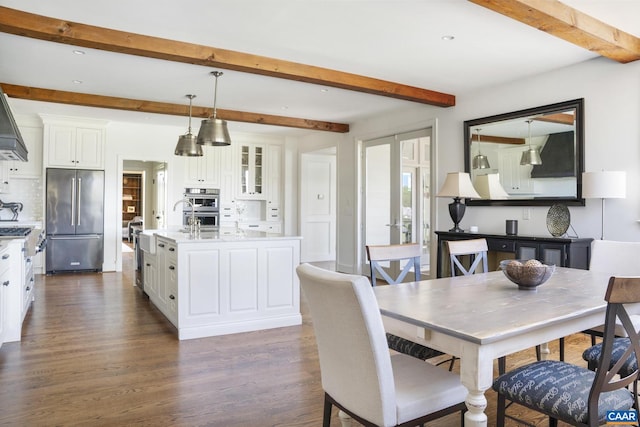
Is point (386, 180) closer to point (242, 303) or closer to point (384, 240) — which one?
point (384, 240)

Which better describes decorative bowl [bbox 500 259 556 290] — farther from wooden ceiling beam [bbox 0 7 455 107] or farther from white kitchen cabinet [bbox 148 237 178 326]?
wooden ceiling beam [bbox 0 7 455 107]

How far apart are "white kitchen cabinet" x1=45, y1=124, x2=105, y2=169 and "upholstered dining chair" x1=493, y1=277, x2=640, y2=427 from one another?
23.5 feet

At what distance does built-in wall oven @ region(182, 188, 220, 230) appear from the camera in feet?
26.2

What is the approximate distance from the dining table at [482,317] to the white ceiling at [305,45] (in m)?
1.96

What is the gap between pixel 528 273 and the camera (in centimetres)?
209

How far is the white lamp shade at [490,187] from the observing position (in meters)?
4.80

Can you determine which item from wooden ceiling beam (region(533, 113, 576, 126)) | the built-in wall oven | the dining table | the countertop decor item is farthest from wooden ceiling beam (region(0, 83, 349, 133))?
the dining table

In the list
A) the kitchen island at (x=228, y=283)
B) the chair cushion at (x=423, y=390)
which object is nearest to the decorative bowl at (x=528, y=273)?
the chair cushion at (x=423, y=390)

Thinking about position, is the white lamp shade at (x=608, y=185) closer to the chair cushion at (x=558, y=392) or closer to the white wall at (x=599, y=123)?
the white wall at (x=599, y=123)

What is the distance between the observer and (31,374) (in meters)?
2.89

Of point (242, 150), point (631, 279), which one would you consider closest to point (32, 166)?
point (242, 150)

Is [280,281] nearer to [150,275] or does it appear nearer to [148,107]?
[150,275]

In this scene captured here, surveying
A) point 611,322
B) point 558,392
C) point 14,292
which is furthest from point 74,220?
point 611,322

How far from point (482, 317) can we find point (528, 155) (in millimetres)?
3418
